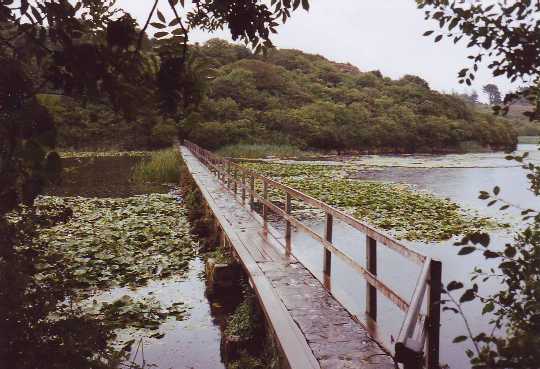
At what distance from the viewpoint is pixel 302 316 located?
4684mm

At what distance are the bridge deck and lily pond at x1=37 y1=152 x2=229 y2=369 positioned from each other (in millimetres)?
1170

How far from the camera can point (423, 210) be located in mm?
15586

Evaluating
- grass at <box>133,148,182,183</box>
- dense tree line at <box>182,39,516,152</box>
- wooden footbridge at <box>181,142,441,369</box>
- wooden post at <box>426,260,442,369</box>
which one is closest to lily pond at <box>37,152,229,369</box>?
wooden footbridge at <box>181,142,441,369</box>

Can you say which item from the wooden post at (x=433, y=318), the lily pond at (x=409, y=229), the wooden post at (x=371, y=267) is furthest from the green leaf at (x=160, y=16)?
the wooden post at (x=371, y=267)

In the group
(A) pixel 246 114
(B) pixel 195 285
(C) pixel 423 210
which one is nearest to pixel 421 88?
(A) pixel 246 114

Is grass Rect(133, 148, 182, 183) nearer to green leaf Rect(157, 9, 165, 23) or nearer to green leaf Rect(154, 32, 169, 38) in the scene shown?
green leaf Rect(154, 32, 169, 38)

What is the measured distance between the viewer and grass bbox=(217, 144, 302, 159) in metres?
48.1

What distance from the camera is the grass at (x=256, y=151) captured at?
48062 millimetres

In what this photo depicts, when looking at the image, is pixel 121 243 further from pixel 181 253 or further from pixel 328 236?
pixel 328 236

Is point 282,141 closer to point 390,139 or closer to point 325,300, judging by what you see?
point 390,139

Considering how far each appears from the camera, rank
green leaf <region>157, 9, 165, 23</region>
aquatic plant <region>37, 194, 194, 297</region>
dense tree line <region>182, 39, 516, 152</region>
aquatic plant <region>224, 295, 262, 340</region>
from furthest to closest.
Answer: dense tree line <region>182, 39, 516, 152</region>, aquatic plant <region>37, 194, 194, 297</region>, aquatic plant <region>224, 295, 262, 340</region>, green leaf <region>157, 9, 165, 23</region>

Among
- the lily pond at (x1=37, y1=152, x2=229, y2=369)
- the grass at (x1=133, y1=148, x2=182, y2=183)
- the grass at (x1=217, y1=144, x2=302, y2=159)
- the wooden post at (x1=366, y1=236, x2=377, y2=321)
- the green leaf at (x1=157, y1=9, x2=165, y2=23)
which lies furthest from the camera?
the grass at (x1=217, y1=144, x2=302, y2=159)

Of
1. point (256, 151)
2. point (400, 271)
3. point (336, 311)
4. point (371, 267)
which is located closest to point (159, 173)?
point (400, 271)

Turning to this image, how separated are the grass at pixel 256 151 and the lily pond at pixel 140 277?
105 feet
